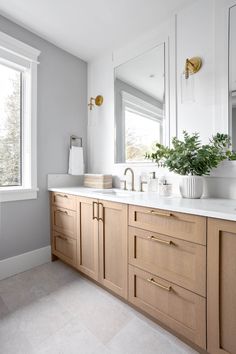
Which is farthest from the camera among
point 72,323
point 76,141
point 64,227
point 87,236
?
point 76,141

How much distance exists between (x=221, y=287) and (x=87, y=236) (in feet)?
3.82

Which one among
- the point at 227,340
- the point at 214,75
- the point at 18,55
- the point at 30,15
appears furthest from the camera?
the point at 18,55

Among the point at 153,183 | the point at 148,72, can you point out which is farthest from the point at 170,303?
the point at 148,72

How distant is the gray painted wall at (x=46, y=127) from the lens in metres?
2.06

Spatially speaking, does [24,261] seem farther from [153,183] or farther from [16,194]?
[153,183]

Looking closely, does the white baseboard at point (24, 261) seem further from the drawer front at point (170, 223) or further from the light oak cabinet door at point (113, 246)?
the drawer front at point (170, 223)

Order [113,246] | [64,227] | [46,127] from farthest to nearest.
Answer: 1. [46,127]
2. [64,227]
3. [113,246]

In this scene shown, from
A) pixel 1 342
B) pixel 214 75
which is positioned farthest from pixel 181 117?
pixel 1 342

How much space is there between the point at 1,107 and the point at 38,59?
68 centimetres

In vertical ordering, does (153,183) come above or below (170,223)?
above

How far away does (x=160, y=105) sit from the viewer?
6.46 ft

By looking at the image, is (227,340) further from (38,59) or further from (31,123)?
(38,59)

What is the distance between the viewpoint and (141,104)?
6.94 ft

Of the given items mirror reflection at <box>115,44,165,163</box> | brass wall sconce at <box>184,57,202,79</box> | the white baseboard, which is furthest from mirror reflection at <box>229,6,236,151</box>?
the white baseboard
